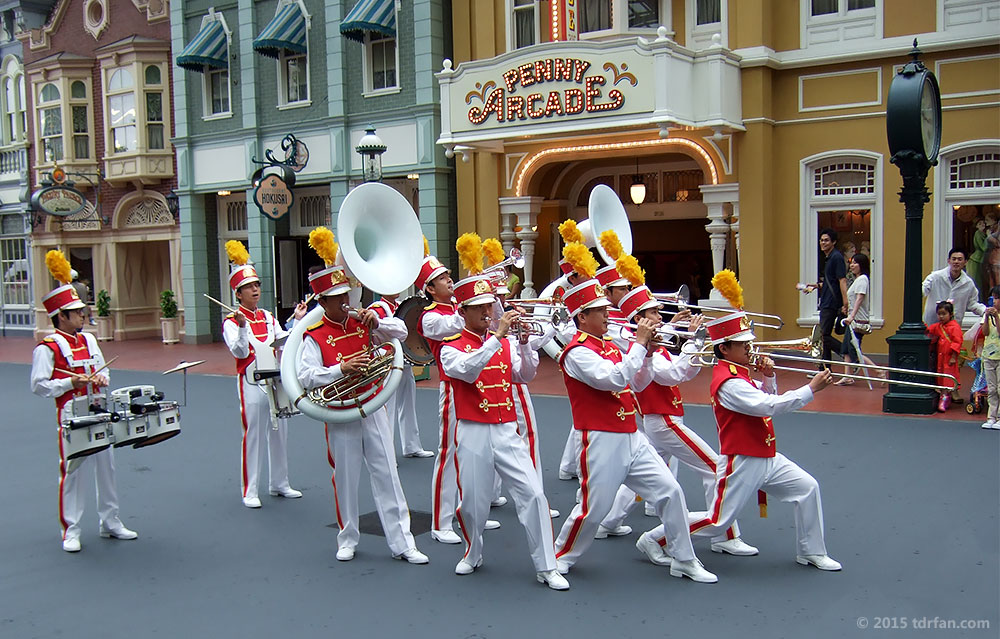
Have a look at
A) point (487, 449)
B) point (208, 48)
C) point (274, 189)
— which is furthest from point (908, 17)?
point (208, 48)

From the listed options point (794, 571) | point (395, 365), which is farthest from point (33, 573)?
point (794, 571)

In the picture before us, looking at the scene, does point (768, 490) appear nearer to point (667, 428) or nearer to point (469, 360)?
point (667, 428)

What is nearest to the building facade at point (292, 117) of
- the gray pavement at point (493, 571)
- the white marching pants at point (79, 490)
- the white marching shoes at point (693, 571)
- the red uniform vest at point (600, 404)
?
the gray pavement at point (493, 571)

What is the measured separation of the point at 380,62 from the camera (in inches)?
736

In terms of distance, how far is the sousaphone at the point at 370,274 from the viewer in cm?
604

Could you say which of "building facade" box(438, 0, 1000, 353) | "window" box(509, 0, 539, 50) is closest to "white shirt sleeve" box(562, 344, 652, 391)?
"building facade" box(438, 0, 1000, 353)

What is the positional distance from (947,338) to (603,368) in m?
6.99

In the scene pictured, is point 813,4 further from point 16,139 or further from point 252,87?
point 16,139

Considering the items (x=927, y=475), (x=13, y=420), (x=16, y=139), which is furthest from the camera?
(x=16, y=139)

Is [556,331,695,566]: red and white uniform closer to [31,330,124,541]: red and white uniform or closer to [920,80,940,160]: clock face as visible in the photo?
[31,330,124,541]: red and white uniform

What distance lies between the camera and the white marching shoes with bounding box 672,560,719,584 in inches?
219

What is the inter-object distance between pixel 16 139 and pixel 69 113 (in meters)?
3.18

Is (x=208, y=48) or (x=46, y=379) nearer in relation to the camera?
(x=46, y=379)

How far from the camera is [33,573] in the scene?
20.2 feet
